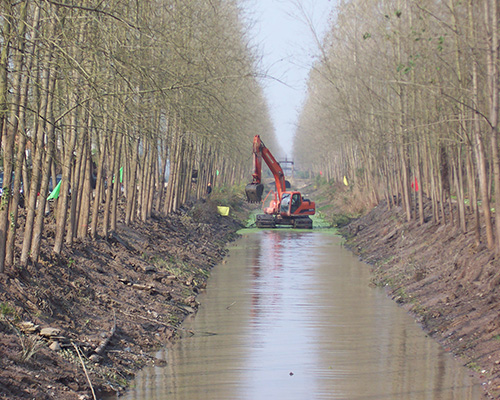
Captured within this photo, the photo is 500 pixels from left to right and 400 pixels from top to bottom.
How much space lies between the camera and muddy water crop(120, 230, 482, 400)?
1093 centimetres

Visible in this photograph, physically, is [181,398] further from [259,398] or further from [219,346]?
[219,346]

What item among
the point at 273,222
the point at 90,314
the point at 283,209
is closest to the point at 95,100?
the point at 90,314

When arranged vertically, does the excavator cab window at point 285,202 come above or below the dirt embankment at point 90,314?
above

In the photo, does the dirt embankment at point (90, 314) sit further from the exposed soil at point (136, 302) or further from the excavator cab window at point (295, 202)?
the excavator cab window at point (295, 202)

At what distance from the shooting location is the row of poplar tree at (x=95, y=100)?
932 centimetres

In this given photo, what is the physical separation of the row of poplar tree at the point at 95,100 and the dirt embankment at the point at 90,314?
0.61 meters

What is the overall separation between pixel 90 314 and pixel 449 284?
26.2ft

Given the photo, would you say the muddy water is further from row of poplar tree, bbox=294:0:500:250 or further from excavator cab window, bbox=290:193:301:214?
excavator cab window, bbox=290:193:301:214

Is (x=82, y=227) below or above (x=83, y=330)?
above

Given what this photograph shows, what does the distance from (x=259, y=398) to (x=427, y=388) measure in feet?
7.78

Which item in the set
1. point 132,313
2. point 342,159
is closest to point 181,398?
point 132,313

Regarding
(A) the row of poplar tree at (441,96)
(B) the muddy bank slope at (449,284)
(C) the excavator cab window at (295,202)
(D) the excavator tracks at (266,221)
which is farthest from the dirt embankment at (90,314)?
(C) the excavator cab window at (295,202)

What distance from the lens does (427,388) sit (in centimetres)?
1115

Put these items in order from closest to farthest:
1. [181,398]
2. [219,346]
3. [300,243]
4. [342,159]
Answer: [181,398] < [219,346] < [300,243] < [342,159]
